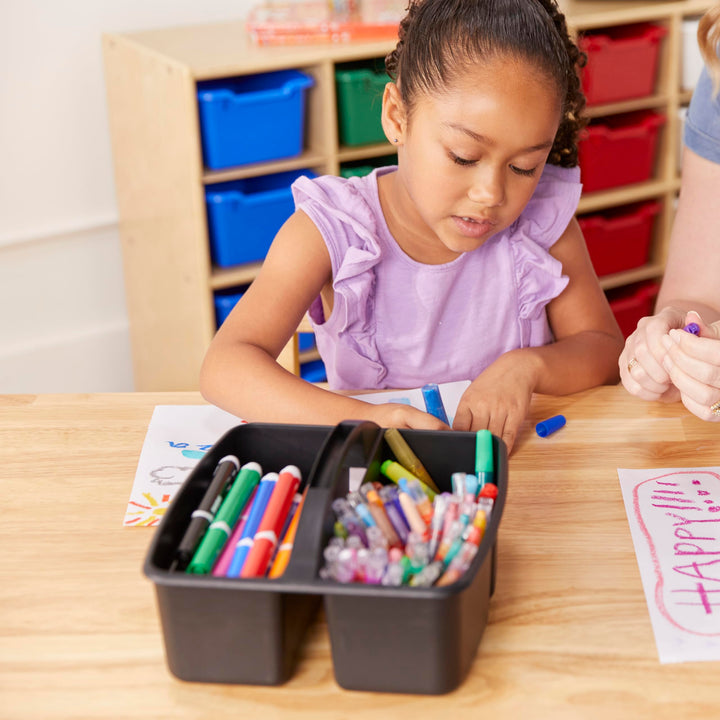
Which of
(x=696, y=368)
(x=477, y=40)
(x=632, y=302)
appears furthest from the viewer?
(x=632, y=302)

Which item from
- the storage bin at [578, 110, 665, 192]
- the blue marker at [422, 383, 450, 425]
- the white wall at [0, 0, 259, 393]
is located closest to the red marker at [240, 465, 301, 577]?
the blue marker at [422, 383, 450, 425]

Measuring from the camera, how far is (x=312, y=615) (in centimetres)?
71

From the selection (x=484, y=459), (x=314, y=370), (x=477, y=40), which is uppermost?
(x=477, y=40)

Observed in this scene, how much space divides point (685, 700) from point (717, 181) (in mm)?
793

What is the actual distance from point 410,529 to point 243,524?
0.41ft

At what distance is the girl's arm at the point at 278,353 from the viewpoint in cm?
99

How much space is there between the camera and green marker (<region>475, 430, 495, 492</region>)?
0.75 metres

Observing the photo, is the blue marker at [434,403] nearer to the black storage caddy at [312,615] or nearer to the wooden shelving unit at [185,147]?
the black storage caddy at [312,615]

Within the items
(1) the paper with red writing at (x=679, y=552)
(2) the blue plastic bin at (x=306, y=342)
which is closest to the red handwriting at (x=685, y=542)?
(1) the paper with red writing at (x=679, y=552)

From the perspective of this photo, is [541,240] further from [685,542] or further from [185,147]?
[185,147]

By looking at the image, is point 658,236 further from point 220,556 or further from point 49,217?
point 220,556

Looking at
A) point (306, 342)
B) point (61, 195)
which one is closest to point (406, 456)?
point (306, 342)

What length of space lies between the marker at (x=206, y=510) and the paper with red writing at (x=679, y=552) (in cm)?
34

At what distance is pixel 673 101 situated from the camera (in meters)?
2.41
